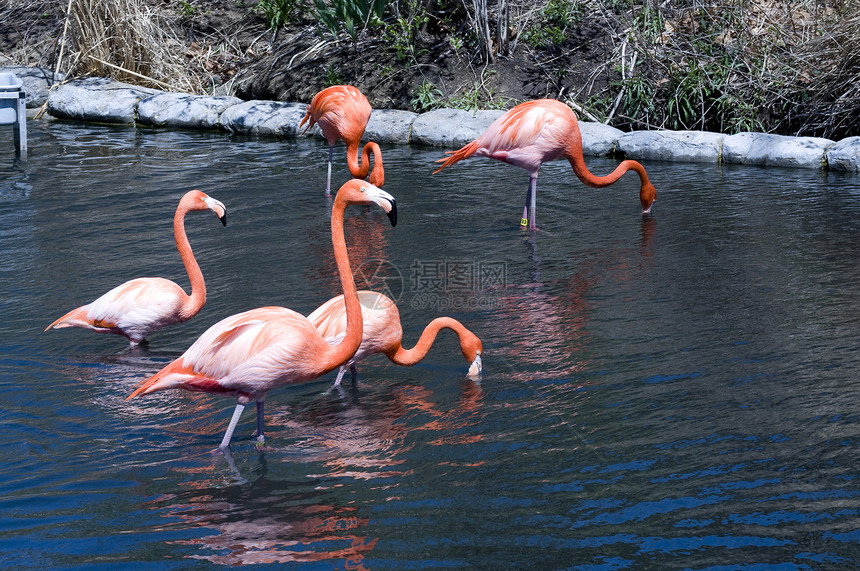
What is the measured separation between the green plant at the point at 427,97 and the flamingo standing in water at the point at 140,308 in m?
6.03

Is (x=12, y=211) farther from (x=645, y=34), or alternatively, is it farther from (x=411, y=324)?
(x=645, y=34)

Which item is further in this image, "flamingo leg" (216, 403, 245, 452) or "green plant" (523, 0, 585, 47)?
"green plant" (523, 0, 585, 47)

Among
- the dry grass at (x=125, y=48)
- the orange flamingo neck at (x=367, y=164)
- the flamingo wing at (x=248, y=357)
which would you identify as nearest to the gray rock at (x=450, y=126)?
the orange flamingo neck at (x=367, y=164)

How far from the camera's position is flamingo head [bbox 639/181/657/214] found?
6.74 m

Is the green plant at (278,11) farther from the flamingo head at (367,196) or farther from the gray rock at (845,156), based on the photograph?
the flamingo head at (367,196)

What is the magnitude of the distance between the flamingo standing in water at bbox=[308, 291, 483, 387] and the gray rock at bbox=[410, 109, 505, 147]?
5.61 m

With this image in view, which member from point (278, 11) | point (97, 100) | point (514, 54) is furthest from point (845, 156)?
point (97, 100)

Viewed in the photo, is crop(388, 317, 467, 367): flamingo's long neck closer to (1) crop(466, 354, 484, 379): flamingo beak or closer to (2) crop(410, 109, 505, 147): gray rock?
(1) crop(466, 354, 484, 379): flamingo beak

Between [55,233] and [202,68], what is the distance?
6680 millimetres

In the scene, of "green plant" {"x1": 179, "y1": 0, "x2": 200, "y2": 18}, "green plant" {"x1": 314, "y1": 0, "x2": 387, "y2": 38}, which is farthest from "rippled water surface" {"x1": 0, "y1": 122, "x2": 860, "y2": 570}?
"green plant" {"x1": 179, "y1": 0, "x2": 200, "y2": 18}

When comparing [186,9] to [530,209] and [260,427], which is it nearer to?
[530,209]

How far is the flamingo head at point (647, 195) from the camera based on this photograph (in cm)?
674

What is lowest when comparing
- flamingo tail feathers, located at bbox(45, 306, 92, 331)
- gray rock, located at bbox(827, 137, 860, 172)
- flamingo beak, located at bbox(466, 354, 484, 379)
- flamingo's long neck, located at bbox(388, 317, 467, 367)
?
flamingo beak, located at bbox(466, 354, 484, 379)

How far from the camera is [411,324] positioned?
4.85 m
